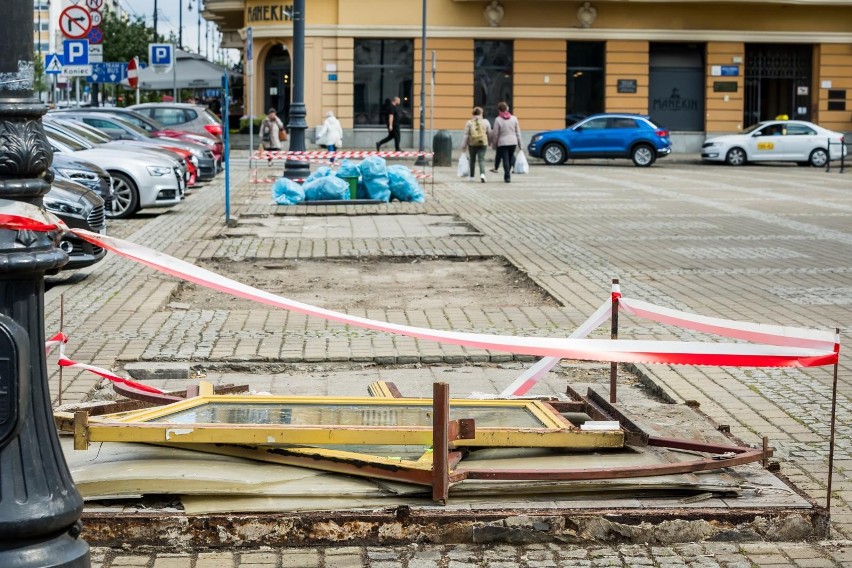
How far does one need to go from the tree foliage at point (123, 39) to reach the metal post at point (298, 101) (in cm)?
3695

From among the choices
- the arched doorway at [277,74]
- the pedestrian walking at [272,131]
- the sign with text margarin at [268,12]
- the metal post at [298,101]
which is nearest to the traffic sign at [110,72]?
the pedestrian walking at [272,131]

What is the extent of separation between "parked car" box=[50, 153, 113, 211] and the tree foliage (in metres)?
45.5

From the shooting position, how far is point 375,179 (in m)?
22.8

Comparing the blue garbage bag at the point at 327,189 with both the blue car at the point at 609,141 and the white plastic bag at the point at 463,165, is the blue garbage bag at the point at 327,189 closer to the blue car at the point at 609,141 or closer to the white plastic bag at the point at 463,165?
the white plastic bag at the point at 463,165

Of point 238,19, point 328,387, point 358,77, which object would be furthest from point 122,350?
point 238,19

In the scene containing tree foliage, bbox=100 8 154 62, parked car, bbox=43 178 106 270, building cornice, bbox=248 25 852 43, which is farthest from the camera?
tree foliage, bbox=100 8 154 62

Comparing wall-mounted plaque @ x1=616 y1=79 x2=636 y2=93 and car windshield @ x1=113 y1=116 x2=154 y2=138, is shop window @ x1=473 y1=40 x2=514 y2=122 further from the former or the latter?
car windshield @ x1=113 y1=116 x2=154 y2=138

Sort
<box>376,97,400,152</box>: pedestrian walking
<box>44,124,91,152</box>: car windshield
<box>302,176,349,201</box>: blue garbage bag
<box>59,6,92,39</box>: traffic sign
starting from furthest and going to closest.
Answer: <box>376,97,400,152</box>: pedestrian walking < <box>59,6,92,39</box>: traffic sign < <box>302,176,349,201</box>: blue garbage bag < <box>44,124,91,152</box>: car windshield

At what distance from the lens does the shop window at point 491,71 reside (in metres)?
45.6

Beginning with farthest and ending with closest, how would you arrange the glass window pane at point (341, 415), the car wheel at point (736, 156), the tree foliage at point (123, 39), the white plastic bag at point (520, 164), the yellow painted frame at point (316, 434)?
1. the tree foliage at point (123, 39)
2. the car wheel at point (736, 156)
3. the white plastic bag at point (520, 164)
4. the glass window pane at point (341, 415)
5. the yellow painted frame at point (316, 434)

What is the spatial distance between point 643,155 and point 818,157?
5324mm

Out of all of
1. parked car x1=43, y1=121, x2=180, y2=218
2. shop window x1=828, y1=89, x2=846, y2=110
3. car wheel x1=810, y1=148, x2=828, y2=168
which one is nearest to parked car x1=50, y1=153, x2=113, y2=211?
parked car x1=43, y1=121, x2=180, y2=218

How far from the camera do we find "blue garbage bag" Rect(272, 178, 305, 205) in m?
22.4

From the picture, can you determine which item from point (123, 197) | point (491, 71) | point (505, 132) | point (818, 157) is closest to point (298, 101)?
point (505, 132)
